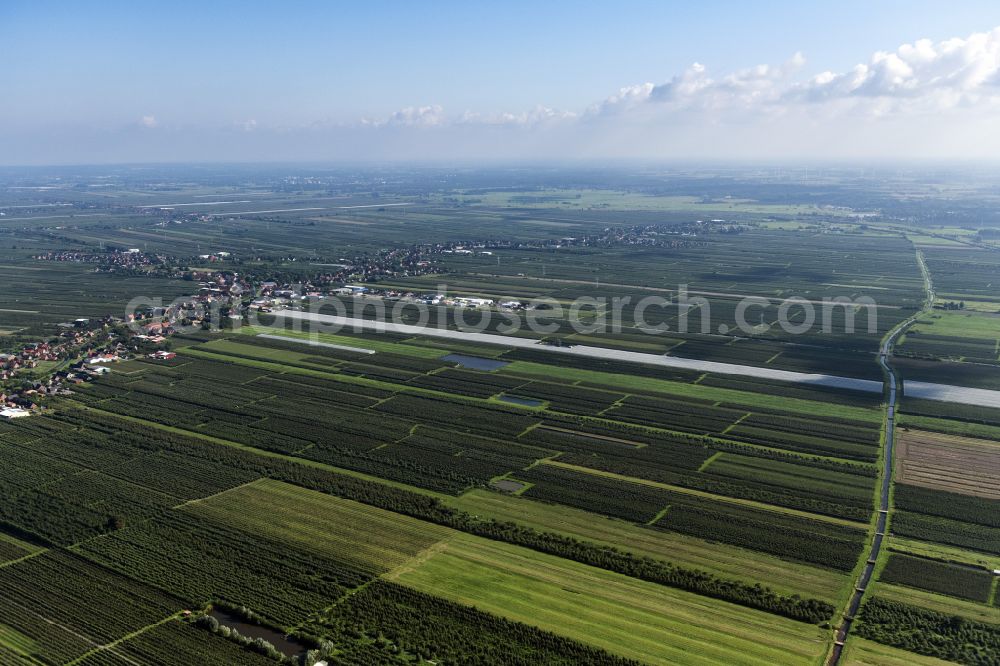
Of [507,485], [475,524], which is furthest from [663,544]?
[507,485]

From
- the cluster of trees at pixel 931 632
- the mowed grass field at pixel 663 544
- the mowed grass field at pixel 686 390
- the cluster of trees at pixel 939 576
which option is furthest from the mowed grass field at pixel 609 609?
the mowed grass field at pixel 686 390

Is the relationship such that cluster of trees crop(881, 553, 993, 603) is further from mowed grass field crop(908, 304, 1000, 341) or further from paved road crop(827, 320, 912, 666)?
mowed grass field crop(908, 304, 1000, 341)

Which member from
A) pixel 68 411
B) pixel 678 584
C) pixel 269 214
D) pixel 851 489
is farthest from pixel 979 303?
pixel 269 214

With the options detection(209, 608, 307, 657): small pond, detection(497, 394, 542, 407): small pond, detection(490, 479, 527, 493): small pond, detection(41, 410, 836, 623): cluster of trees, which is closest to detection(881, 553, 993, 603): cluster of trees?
detection(41, 410, 836, 623): cluster of trees

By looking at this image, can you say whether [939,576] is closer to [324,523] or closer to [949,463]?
[949,463]

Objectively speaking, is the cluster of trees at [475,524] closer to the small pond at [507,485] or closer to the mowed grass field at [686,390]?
the small pond at [507,485]

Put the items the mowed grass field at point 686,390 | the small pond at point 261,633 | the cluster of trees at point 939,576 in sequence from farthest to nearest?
the mowed grass field at point 686,390, the cluster of trees at point 939,576, the small pond at point 261,633

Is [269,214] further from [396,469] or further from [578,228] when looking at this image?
[396,469]
